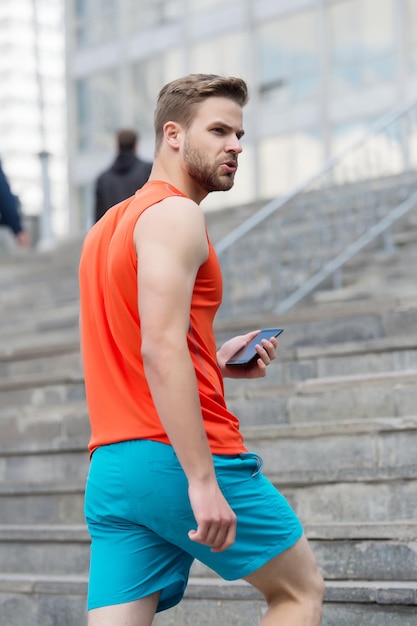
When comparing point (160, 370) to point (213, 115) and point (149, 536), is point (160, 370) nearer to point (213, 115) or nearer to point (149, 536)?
point (149, 536)

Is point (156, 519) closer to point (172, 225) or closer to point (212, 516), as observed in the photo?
point (212, 516)

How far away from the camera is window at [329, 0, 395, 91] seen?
94.5ft

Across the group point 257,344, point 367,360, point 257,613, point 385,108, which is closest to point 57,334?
point 367,360

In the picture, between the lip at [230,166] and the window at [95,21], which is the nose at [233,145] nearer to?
the lip at [230,166]

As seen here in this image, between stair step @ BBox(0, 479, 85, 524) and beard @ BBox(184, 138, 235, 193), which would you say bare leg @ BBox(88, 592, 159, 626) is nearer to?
beard @ BBox(184, 138, 235, 193)

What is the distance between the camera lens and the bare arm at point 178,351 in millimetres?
2654

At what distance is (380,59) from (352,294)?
67.2ft

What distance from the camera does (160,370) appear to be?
8.78ft

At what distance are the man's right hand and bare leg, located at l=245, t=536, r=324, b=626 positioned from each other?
0.78ft

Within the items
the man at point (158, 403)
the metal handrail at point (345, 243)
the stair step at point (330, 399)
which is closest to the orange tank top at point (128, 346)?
the man at point (158, 403)

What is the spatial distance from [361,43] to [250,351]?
2724 centimetres

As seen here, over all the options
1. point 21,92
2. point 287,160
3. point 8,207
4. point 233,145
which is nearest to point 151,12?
point 287,160

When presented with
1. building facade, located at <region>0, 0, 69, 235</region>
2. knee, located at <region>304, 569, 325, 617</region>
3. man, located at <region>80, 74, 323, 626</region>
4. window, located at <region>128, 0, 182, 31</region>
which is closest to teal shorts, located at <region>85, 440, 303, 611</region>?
man, located at <region>80, 74, 323, 626</region>

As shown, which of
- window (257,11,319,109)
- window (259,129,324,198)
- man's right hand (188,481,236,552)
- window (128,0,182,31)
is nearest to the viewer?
man's right hand (188,481,236,552)
